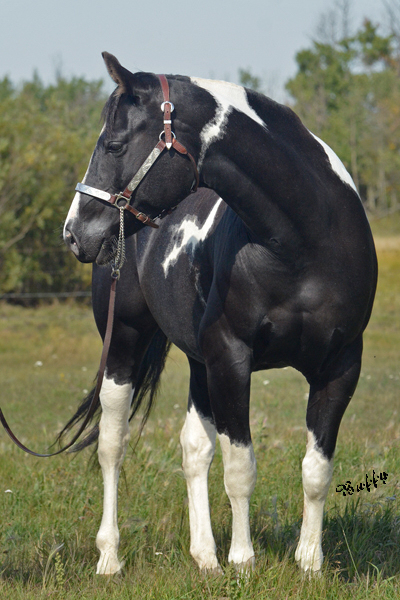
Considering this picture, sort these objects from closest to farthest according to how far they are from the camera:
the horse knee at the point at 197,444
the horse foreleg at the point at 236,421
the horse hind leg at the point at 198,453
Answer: the horse foreleg at the point at 236,421
the horse hind leg at the point at 198,453
the horse knee at the point at 197,444

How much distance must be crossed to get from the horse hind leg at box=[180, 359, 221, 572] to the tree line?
4.00 feet

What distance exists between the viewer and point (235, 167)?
2867 mm

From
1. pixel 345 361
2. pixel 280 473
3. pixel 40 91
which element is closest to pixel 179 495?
pixel 280 473

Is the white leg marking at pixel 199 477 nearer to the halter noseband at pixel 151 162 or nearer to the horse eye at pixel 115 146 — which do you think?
the halter noseband at pixel 151 162

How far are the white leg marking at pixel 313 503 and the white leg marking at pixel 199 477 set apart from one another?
1.60 feet

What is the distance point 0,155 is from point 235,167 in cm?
1323

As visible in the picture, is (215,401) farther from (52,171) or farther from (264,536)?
(52,171)

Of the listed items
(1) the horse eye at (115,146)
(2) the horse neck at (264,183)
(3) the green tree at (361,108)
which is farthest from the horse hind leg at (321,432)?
(3) the green tree at (361,108)

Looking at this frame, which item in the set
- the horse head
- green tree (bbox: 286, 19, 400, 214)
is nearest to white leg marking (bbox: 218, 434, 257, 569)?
the horse head

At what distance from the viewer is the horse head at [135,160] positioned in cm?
277

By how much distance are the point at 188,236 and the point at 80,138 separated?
56.8ft
